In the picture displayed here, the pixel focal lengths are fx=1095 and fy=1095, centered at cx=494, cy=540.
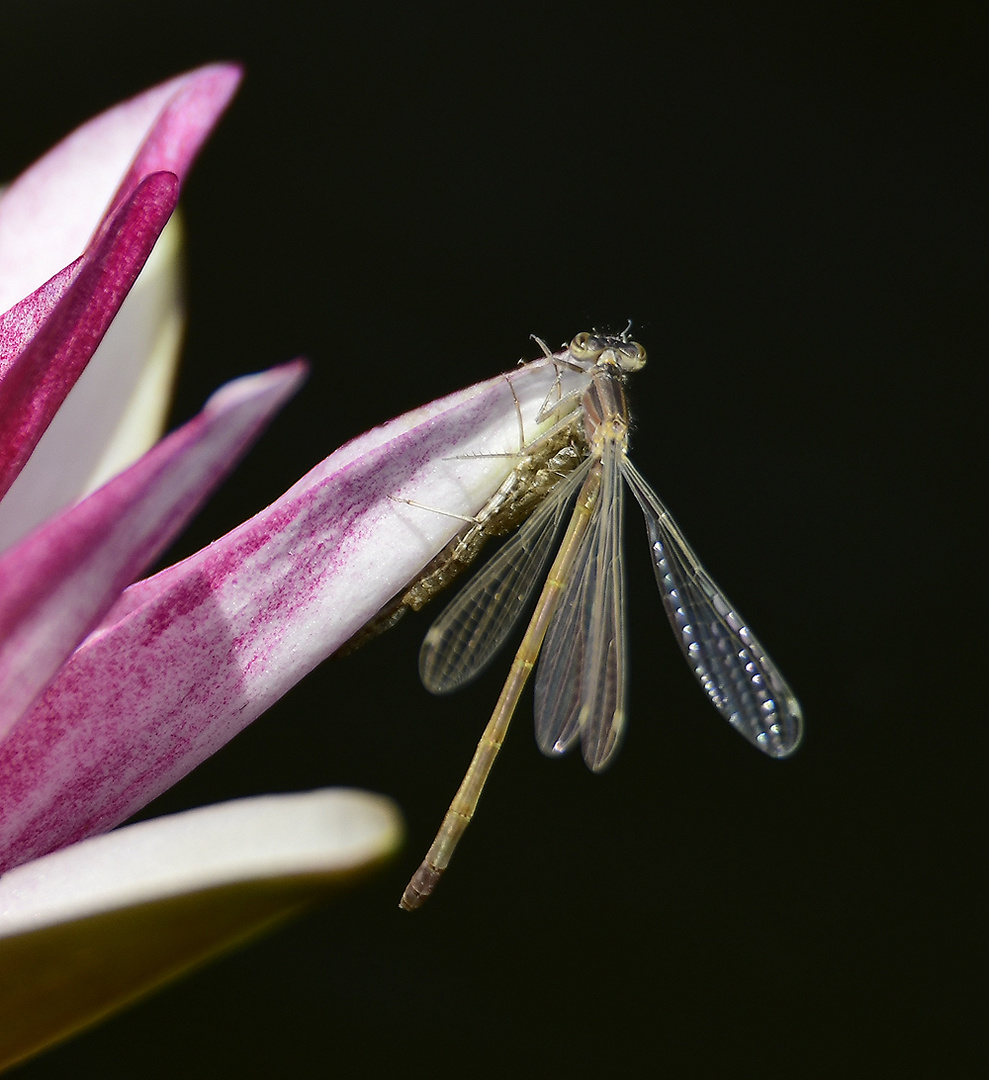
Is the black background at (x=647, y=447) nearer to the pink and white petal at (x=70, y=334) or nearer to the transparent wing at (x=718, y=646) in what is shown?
the transparent wing at (x=718, y=646)

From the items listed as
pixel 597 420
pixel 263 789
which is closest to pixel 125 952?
pixel 597 420

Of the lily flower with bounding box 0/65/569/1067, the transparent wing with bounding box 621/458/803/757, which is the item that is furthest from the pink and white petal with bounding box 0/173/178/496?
the transparent wing with bounding box 621/458/803/757

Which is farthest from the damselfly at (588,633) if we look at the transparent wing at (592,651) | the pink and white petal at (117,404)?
the pink and white petal at (117,404)

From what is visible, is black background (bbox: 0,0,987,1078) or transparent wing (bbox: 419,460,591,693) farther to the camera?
black background (bbox: 0,0,987,1078)

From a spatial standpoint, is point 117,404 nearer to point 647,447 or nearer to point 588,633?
point 588,633

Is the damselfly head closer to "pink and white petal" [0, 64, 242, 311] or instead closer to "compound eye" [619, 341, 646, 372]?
"compound eye" [619, 341, 646, 372]

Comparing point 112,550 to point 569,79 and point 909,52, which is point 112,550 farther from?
point 909,52
